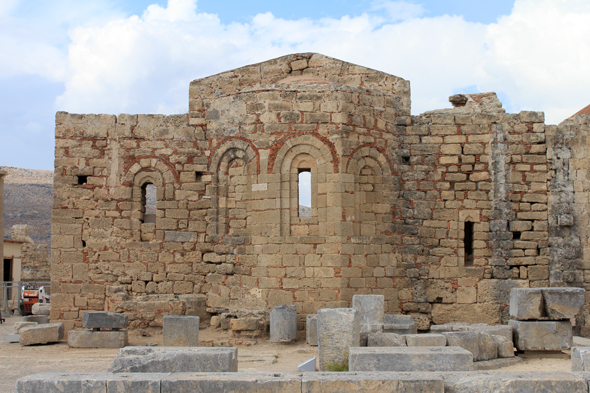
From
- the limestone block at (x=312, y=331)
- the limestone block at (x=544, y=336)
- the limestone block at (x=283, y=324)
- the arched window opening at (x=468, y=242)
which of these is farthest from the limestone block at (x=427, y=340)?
the arched window opening at (x=468, y=242)

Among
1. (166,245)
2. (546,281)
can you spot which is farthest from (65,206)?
(546,281)

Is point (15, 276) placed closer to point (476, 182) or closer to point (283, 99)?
point (283, 99)

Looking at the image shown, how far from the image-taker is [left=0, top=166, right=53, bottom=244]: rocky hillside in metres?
40.7

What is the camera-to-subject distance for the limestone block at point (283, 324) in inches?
421

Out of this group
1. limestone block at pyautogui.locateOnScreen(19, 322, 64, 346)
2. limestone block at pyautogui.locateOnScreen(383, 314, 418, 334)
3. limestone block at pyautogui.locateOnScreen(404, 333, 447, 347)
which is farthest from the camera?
limestone block at pyautogui.locateOnScreen(19, 322, 64, 346)

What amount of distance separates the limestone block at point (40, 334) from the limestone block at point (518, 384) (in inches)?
344

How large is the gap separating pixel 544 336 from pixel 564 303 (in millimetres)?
638

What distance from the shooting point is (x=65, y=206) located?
12.8 m

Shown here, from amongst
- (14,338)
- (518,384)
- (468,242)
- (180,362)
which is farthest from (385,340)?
(14,338)

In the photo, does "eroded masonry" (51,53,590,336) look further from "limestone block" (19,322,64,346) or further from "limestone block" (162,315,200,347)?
"limestone block" (162,315,200,347)

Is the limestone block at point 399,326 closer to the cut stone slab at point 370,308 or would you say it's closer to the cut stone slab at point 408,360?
the cut stone slab at point 370,308

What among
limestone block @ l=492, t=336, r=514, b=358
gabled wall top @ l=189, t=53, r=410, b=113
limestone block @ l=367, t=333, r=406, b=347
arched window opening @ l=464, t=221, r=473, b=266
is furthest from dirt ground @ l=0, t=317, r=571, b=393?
gabled wall top @ l=189, t=53, r=410, b=113

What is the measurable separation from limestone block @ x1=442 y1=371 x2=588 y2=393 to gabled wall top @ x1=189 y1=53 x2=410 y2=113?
8260 mm

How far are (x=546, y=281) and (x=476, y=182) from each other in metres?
2.53
